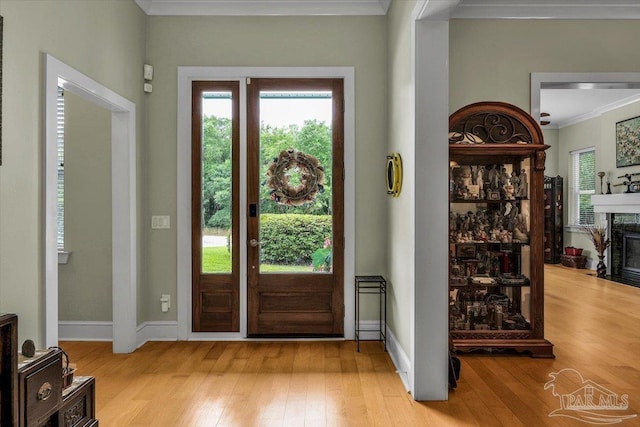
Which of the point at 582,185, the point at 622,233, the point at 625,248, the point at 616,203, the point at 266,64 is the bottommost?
the point at 625,248

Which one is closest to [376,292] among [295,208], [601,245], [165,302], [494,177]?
[295,208]

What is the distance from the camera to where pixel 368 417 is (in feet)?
8.40

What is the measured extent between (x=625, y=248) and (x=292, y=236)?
21.9 feet

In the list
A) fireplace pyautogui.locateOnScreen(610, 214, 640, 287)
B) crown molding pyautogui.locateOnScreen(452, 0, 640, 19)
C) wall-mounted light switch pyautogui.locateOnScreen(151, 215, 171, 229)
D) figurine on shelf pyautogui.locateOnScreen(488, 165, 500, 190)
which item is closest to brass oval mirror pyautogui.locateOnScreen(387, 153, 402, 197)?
figurine on shelf pyautogui.locateOnScreen(488, 165, 500, 190)

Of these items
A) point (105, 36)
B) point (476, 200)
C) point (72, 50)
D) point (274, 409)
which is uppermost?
point (105, 36)

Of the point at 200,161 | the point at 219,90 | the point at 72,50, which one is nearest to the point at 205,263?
the point at 200,161

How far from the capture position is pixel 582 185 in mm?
9195

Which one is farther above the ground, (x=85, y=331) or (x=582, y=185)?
(x=582, y=185)

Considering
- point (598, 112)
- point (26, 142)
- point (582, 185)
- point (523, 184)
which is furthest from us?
point (582, 185)

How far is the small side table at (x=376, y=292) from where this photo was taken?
3832mm

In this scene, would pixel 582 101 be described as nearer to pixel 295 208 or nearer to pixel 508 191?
pixel 508 191

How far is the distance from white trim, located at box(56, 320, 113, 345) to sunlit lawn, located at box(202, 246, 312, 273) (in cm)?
107

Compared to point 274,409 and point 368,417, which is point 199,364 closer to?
point 274,409

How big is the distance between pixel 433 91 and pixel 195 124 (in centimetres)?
239
